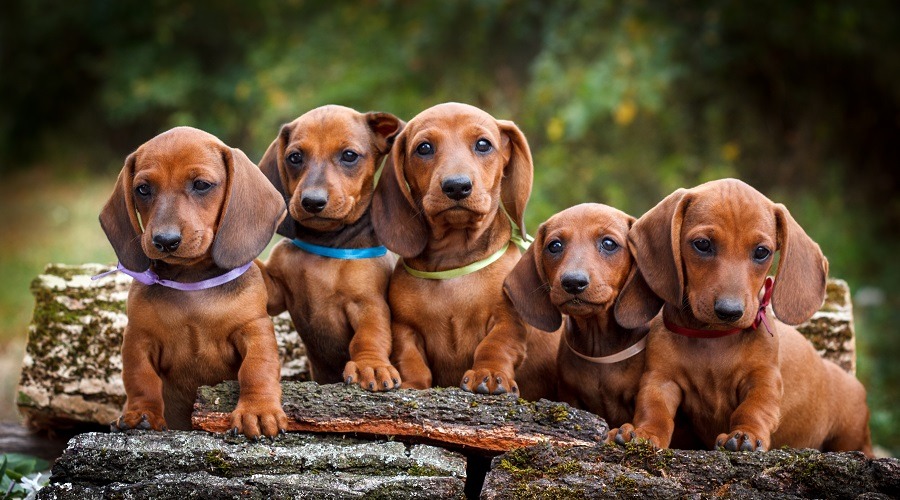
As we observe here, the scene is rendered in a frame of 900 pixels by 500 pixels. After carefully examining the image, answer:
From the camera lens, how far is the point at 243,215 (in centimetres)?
417

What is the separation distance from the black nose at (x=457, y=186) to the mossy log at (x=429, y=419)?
90cm

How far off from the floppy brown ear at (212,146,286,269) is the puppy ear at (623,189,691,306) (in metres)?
1.60

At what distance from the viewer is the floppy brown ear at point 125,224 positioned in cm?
417

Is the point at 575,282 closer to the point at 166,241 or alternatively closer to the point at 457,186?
the point at 457,186

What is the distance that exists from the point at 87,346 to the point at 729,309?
3696 millimetres

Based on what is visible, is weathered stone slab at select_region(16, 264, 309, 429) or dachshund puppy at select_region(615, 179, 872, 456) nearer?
dachshund puppy at select_region(615, 179, 872, 456)

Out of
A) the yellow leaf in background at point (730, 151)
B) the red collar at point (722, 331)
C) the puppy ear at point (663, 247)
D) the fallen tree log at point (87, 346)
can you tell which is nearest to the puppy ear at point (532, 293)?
the puppy ear at point (663, 247)

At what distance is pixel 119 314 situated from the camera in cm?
569

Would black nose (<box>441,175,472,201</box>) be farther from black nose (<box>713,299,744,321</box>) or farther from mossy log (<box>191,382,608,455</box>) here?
black nose (<box>713,299,744,321</box>)

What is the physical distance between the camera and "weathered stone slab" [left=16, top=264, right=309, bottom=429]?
5.70 m

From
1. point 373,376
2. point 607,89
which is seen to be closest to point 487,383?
point 373,376

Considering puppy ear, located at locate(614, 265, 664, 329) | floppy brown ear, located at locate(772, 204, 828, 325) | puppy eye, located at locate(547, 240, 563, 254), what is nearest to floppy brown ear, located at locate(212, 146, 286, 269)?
puppy eye, located at locate(547, 240, 563, 254)

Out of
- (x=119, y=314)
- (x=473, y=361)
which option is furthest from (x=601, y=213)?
(x=119, y=314)

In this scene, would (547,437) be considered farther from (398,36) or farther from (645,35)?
(398,36)
